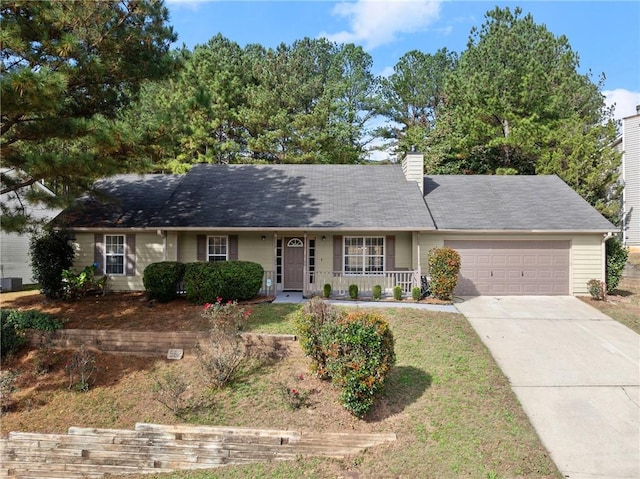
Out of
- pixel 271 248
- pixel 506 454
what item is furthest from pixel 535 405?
pixel 271 248

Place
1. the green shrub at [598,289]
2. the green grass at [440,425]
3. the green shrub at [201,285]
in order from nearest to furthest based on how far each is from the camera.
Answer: the green grass at [440,425]
the green shrub at [201,285]
the green shrub at [598,289]

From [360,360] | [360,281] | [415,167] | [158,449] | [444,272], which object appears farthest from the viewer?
[415,167]

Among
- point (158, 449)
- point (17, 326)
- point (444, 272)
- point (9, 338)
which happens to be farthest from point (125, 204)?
point (444, 272)

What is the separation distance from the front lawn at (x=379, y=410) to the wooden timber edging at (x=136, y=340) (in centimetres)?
35

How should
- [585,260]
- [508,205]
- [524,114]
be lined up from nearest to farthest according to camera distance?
[585,260]
[508,205]
[524,114]

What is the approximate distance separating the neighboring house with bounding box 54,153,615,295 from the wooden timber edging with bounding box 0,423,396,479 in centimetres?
693

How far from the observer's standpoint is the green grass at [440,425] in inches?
205

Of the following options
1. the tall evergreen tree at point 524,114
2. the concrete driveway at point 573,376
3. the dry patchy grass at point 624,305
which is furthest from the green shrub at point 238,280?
the tall evergreen tree at point 524,114

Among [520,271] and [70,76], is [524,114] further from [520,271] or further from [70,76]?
[70,76]

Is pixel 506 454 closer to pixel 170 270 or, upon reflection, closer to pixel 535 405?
pixel 535 405

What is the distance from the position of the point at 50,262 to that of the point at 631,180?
28639 mm

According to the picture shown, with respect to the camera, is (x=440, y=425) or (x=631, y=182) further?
(x=631, y=182)

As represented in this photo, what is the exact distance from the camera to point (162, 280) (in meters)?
11.4

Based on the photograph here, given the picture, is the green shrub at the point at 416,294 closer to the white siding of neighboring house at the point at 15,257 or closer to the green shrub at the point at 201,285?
the green shrub at the point at 201,285
